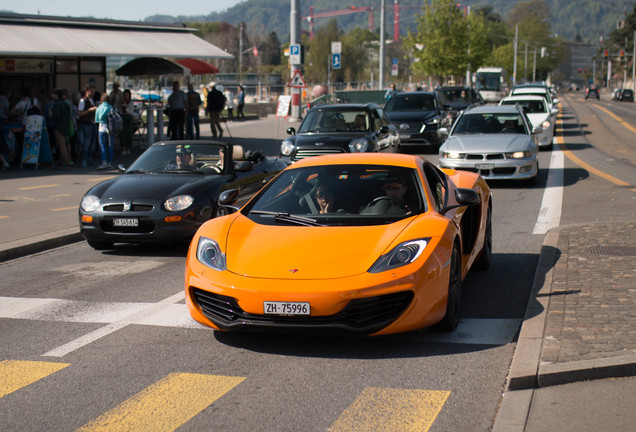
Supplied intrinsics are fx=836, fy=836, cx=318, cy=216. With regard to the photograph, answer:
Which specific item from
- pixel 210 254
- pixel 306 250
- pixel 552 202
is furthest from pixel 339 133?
pixel 306 250

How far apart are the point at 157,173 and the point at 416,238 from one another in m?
5.85

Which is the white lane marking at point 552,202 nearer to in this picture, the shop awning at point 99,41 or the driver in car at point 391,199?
the driver in car at point 391,199

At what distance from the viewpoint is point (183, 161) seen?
1139cm

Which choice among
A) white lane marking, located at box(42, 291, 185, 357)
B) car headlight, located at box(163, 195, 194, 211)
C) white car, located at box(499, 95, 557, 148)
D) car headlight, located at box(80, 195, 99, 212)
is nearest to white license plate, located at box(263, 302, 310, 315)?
white lane marking, located at box(42, 291, 185, 357)

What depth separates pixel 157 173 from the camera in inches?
439

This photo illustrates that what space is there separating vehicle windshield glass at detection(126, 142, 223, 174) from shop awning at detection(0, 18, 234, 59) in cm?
940

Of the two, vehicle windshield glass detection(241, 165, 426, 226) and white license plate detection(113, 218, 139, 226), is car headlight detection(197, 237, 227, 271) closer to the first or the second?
vehicle windshield glass detection(241, 165, 426, 226)

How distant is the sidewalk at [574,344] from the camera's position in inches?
181

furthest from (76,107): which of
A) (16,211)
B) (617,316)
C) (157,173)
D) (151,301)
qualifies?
(617,316)

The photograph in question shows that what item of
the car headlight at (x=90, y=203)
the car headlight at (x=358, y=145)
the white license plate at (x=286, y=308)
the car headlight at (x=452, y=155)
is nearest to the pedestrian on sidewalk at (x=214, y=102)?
the car headlight at (x=358, y=145)

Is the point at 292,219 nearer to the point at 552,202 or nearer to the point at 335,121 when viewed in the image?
the point at 552,202

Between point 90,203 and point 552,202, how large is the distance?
25.5 ft

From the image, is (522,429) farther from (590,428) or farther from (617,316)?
(617,316)

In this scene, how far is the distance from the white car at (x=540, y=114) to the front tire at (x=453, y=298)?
19620 millimetres
